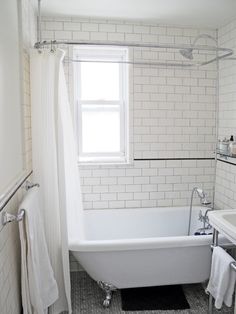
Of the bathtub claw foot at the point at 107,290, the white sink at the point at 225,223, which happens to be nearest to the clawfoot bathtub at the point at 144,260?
the bathtub claw foot at the point at 107,290

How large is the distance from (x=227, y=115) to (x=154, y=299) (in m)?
1.91

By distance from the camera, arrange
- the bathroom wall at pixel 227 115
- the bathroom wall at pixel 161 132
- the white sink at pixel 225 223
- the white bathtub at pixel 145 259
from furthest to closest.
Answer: the bathroom wall at pixel 161 132
the bathroom wall at pixel 227 115
the white bathtub at pixel 145 259
the white sink at pixel 225 223

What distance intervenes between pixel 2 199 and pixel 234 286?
1.65 m

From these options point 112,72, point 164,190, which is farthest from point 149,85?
point 164,190

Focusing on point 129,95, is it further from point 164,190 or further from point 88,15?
point 164,190

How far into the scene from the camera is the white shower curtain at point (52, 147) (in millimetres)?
2119

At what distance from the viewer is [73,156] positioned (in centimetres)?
235

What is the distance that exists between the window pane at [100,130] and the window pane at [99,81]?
0.17 metres

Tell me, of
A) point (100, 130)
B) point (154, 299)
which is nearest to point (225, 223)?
point (154, 299)

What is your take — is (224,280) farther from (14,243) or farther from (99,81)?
(99,81)

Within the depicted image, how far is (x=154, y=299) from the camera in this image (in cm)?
248

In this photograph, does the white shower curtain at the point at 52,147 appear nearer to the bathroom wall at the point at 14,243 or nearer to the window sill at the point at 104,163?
the bathroom wall at the point at 14,243

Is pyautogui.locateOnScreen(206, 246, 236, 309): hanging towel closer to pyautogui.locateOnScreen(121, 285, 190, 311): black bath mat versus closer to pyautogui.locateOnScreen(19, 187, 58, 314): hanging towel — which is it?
pyautogui.locateOnScreen(121, 285, 190, 311): black bath mat

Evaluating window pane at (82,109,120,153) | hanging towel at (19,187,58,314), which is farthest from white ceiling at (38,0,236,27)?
hanging towel at (19,187,58,314)
